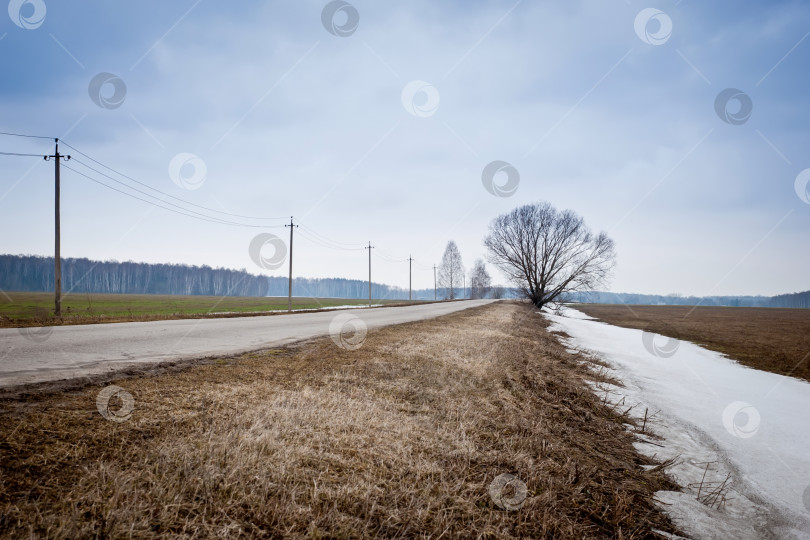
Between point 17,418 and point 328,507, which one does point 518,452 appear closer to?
point 328,507

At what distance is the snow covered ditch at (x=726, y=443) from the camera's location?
11.3ft

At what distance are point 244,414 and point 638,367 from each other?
13.0 metres

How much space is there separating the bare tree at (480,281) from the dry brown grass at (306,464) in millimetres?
108388

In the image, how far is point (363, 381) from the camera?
206 inches

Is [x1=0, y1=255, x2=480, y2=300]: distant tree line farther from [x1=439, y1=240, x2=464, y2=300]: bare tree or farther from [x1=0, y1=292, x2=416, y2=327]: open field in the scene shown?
[x1=0, y1=292, x2=416, y2=327]: open field

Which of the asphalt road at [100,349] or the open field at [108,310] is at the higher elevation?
the asphalt road at [100,349]

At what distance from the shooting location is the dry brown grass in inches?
77.6

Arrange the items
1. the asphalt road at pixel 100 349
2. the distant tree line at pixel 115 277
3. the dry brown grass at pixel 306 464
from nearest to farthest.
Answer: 1. the dry brown grass at pixel 306 464
2. the asphalt road at pixel 100 349
3. the distant tree line at pixel 115 277

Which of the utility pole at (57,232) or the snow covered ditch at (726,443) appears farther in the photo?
the utility pole at (57,232)

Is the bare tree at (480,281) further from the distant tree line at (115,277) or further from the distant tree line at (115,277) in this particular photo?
the distant tree line at (115,277)

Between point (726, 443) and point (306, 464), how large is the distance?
6.89 metres

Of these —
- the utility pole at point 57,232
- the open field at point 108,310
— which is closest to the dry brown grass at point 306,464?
the open field at point 108,310

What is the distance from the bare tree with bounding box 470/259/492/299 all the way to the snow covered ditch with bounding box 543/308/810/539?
99.1 metres

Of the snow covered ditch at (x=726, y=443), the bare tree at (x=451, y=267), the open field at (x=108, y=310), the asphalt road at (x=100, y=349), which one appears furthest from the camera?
the bare tree at (x=451, y=267)
